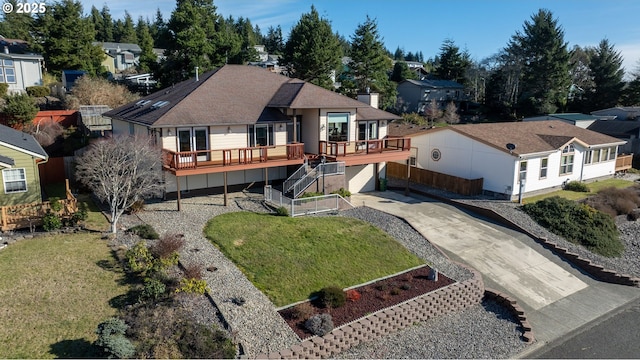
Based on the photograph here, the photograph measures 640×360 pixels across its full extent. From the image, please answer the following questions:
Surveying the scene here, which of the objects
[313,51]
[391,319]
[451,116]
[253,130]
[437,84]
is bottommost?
[391,319]

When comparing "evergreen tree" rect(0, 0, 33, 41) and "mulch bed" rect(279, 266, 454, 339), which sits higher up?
"evergreen tree" rect(0, 0, 33, 41)

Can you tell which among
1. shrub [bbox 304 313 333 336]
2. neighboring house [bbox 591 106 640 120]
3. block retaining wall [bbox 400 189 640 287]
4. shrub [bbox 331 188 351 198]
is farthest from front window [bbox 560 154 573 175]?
shrub [bbox 304 313 333 336]

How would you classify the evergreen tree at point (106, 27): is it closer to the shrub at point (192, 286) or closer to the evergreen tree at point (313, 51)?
the evergreen tree at point (313, 51)

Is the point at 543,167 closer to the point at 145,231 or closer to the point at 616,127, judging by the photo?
the point at 616,127

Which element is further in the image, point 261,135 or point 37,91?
point 37,91

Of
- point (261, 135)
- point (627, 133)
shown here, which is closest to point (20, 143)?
point (261, 135)

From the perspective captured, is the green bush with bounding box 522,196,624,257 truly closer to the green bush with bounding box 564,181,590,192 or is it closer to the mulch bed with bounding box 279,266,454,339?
the green bush with bounding box 564,181,590,192
